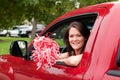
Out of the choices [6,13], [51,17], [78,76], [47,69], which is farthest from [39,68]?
[51,17]

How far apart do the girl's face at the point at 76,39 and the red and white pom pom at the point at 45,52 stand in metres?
0.17

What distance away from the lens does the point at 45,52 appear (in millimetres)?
3793

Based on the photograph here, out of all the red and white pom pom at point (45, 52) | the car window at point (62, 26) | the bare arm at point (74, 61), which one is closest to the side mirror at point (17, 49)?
the car window at point (62, 26)

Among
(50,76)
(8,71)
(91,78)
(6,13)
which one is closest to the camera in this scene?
(91,78)

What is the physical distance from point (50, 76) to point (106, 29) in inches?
26.5

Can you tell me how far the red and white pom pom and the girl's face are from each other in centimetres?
17

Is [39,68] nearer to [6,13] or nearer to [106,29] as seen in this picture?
[106,29]

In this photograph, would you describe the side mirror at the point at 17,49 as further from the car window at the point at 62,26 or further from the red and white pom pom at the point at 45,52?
the red and white pom pom at the point at 45,52

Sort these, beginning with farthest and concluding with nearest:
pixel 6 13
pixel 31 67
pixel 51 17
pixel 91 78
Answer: pixel 51 17 < pixel 6 13 < pixel 31 67 < pixel 91 78

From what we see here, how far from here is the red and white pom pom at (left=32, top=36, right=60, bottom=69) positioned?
12.4ft

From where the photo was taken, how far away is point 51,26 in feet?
13.4

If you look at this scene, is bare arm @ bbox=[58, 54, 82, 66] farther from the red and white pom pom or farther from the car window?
the car window

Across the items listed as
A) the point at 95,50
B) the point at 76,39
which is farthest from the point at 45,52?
the point at 95,50

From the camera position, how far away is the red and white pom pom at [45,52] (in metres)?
3.77
